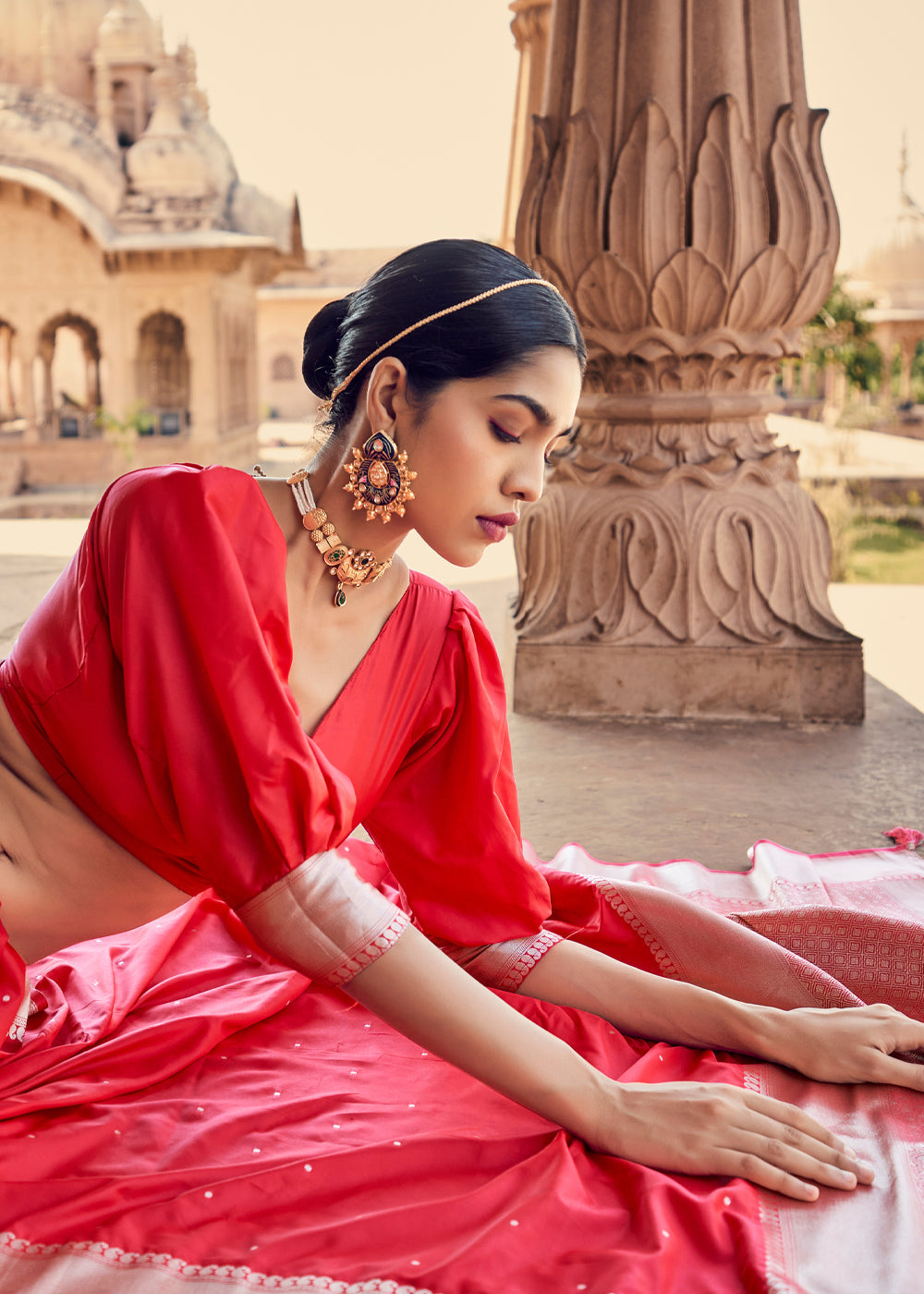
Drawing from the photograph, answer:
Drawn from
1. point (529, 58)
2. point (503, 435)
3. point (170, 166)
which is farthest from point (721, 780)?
point (170, 166)

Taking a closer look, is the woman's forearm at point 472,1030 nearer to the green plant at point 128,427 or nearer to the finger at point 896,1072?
the finger at point 896,1072

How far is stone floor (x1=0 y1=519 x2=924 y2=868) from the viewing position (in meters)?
2.60

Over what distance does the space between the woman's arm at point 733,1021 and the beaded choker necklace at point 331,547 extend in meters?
Answer: 0.58

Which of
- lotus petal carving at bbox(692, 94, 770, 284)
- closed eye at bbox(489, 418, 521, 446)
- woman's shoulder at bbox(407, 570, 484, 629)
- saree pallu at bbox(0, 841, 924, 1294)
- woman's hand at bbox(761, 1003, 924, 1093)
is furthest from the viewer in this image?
lotus petal carving at bbox(692, 94, 770, 284)

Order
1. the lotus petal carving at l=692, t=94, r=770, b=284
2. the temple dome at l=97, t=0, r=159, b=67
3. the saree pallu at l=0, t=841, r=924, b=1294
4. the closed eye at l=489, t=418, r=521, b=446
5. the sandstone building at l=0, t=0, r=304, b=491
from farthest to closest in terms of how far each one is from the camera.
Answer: the temple dome at l=97, t=0, r=159, b=67 → the sandstone building at l=0, t=0, r=304, b=491 → the lotus petal carving at l=692, t=94, r=770, b=284 → the closed eye at l=489, t=418, r=521, b=446 → the saree pallu at l=0, t=841, r=924, b=1294

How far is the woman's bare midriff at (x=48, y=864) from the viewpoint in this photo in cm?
138

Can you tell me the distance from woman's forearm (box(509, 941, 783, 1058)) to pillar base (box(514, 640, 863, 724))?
191 cm

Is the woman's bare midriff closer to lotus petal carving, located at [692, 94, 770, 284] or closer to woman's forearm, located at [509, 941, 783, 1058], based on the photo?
woman's forearm, located at [509, 941, 783, 1058]

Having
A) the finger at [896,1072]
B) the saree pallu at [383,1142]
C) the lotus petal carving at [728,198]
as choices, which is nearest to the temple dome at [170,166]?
the lotus petal carving at [728,198]

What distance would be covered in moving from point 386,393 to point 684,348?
92.5 inches

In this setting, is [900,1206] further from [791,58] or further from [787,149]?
[791,58]

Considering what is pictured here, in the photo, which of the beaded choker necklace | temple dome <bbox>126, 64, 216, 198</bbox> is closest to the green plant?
temple dome <bbox>126, 64, 216, 198</bbox>

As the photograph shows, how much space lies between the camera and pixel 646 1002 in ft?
5.16

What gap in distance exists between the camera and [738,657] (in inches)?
136
